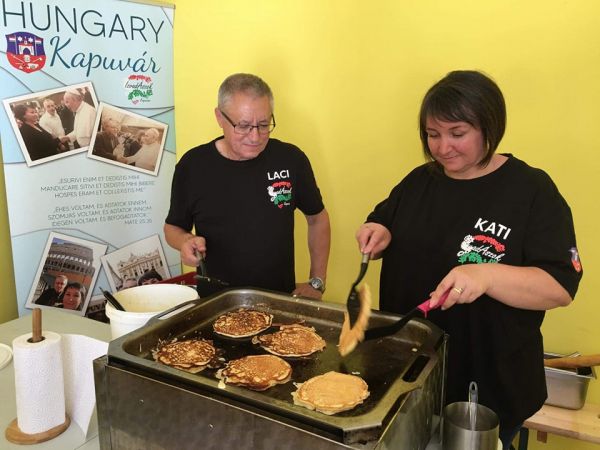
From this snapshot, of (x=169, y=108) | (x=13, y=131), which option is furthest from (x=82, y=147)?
(x=169, y=108)

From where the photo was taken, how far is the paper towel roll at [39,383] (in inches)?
45.9

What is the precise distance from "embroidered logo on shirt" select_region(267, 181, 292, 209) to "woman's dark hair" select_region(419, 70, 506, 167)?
0.83 meters

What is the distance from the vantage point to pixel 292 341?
1309 millimetres

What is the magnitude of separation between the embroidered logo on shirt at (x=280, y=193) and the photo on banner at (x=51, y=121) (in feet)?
3.67

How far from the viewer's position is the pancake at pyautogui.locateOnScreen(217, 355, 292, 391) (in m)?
1.12

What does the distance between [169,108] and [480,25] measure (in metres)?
1.74

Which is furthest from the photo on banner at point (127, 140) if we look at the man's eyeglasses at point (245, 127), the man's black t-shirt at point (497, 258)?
the man's black t-shirt at point (497, 258)

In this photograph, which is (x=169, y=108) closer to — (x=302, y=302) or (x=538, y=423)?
(x=302, y=302)

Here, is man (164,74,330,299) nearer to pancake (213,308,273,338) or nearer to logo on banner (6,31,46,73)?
pancake (213,308,273,338)

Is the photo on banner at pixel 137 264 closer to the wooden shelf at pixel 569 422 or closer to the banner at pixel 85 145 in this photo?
the banner at pixel 85 145

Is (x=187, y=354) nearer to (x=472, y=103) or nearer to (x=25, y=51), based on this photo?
(x=472, y=103)

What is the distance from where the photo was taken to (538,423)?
1.98 meters

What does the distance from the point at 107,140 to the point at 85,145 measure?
0.13 metres

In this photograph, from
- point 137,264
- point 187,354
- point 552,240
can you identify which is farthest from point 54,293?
point 552,240
